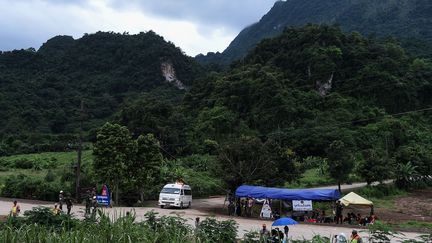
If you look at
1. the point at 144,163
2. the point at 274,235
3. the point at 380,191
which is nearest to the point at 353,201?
the point at 144,163

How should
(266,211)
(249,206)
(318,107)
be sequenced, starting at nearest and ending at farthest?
(266,211)
(249,206)
(318,107)

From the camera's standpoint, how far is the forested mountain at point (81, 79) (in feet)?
300

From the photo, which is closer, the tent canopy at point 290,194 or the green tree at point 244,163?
the tent canopy at point 290,194

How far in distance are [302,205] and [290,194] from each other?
35.3 inches

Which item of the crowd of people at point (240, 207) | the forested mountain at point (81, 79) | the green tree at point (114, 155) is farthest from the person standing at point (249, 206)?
the forested mountain at point (81, 79)

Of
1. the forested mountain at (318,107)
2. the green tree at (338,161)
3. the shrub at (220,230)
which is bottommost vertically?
the shrub at (220,230)

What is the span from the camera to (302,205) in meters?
26.2

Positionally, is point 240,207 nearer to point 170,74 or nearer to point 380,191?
point 380,191

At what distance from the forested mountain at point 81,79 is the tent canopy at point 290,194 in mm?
54780

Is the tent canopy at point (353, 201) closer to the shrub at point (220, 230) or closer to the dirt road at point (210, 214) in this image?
the dirt road at point (210, 214)

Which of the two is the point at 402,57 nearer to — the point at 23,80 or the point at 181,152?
the point at 181,152

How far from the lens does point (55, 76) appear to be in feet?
387

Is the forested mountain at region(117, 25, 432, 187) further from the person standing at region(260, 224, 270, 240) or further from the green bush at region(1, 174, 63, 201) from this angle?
the person standing at region(260, 224, 270, 240)

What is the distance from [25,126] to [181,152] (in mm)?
40957
